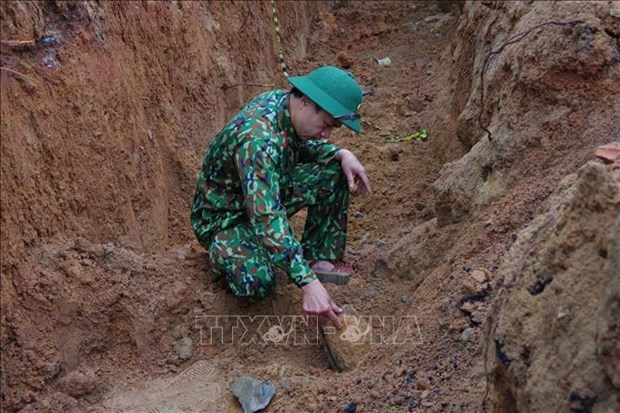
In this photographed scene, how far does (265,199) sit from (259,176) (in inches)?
4.7

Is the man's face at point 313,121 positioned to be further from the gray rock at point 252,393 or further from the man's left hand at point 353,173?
the gray rock at point 252,393

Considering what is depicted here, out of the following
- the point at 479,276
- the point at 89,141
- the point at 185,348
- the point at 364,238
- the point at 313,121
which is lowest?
the point at 364,238

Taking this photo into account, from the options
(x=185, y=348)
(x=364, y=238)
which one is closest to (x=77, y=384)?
(x=185, y=348)

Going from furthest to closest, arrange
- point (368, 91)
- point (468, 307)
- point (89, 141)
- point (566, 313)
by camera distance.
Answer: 1. point (368, 91)
2. point (89, 141)
3. point (468, 307)
4. point (566, 313)

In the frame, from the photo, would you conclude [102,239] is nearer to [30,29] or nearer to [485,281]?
[30,29]

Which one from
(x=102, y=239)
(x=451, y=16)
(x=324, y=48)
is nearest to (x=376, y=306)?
(x=102, y=239)

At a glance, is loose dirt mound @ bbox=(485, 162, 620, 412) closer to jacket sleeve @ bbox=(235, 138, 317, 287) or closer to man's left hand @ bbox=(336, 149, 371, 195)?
jacket sleeve @ bbox=(235, 138, 317, 287)

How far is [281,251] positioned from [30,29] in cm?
165

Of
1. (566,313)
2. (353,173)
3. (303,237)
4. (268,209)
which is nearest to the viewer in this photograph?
(566,313)

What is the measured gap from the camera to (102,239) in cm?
424

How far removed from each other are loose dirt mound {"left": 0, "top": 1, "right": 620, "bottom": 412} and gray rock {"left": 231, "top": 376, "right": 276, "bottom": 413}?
5 centimetres

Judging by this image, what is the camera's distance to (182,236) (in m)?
5.08

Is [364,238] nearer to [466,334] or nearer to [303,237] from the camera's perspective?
[303,237]

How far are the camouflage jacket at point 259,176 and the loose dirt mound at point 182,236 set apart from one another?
318 mm
